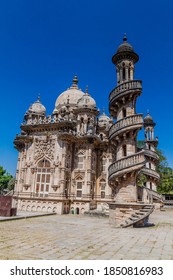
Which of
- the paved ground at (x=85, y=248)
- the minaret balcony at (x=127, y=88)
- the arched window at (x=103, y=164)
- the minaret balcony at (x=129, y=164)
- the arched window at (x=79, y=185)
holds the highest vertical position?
the minaret balcony at (x=127, y=88)

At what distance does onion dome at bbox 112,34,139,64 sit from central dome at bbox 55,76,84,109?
685 inches

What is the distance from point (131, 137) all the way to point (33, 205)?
1628 cm

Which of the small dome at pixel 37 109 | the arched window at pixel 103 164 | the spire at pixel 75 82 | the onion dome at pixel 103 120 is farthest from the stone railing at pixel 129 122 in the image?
the spire at pixel 75 82

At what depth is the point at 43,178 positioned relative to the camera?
93.6ft

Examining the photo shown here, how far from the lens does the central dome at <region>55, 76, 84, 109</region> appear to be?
122 feet

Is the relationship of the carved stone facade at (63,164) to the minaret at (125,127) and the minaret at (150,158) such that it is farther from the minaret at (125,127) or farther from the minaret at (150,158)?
the minaret at (125,127)

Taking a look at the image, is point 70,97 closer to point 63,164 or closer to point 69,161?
point 69,161

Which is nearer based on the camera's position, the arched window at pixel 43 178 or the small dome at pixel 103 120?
the arched window at pixel 43 178

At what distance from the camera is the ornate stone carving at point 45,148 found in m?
28.7

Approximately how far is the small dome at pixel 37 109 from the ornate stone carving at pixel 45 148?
5549mm

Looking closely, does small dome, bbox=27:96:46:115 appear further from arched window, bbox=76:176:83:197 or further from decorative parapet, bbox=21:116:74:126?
arched window, bbox=76:176:83:197

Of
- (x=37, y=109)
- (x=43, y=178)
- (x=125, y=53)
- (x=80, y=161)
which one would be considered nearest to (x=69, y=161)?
(x=80, y=161)

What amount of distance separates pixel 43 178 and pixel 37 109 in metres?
11.0

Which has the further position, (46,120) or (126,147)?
(46,120)
